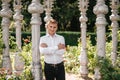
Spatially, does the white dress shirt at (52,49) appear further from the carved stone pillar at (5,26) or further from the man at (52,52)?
the carved stone pillar at (5,26)

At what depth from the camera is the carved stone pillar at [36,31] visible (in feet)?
21.3

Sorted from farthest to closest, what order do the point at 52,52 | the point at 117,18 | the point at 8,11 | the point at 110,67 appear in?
the point at 117,18, the point at 8,11, the point at 110,67, the point at 52,52

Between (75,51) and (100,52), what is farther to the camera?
(75,51)

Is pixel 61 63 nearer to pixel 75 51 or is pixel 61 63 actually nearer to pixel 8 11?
pixel 8 11

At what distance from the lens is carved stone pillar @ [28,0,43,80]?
21.3ft

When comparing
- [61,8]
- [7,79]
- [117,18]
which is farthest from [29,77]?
[61,8]

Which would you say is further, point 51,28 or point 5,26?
point 5,26

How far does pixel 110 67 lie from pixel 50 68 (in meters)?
1.20

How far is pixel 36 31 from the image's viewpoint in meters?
6.60

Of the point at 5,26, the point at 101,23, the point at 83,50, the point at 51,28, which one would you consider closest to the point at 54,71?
the point at 51,28

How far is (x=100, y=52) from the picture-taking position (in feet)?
21.6

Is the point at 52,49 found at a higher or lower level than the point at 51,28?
lower

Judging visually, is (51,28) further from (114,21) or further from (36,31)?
(114,21)

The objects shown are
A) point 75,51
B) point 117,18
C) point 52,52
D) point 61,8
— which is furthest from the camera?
point 61,8
